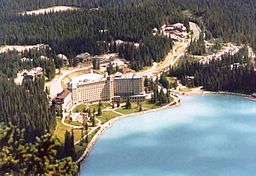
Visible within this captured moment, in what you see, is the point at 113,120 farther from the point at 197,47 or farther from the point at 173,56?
the point at 197,47

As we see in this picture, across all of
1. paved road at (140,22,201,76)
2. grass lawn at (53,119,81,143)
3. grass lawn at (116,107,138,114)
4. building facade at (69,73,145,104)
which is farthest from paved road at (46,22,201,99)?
grass lawn at (53,119,81,143)

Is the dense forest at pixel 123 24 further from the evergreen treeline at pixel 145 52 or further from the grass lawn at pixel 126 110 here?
the grass lawn at pixel 126 110

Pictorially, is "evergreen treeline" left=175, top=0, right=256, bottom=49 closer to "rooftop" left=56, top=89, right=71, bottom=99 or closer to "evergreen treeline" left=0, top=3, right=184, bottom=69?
"evergreen treeline" left=0, top=3, right=184, bottom=69

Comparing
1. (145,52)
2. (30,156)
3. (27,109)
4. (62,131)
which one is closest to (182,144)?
(62,131)

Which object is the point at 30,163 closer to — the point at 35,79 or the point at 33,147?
the point at 33,147

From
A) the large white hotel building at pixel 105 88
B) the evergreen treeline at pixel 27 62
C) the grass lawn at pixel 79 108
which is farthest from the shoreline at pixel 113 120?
the evergreen treeline at pixel 27 62

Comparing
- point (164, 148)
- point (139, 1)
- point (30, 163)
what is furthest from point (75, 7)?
point (30, 163)
